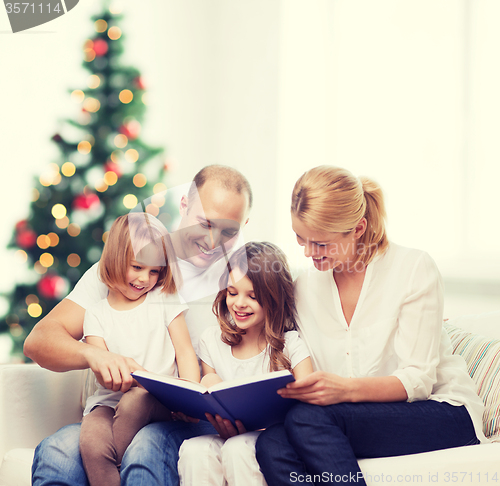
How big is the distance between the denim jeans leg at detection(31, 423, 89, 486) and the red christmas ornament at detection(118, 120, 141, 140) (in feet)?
5.36

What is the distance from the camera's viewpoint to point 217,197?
138 cm

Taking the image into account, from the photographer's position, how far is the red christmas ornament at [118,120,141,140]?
2.46 meters

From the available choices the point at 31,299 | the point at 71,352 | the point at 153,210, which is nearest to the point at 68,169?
the point at 31,299

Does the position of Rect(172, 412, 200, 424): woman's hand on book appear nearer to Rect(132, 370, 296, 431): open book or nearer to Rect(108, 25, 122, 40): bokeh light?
Rect(132, 370, 296, 431): open book

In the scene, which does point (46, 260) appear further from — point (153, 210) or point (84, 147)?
point (153, 210)

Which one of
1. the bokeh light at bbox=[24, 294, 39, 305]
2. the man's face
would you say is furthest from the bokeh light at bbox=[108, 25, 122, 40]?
the man's face

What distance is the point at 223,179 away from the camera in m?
1.42

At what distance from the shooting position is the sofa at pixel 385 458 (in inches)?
39.7

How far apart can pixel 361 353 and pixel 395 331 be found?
0.33ft

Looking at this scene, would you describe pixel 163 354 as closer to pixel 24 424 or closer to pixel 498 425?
pixel 24 424

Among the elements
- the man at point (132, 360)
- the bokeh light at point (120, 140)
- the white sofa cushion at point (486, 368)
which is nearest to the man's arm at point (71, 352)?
the man at point (132, 360)

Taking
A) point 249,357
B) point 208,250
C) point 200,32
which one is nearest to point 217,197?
point 208,250

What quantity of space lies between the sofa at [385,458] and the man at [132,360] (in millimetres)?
141

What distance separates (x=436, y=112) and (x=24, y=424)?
2.01m
